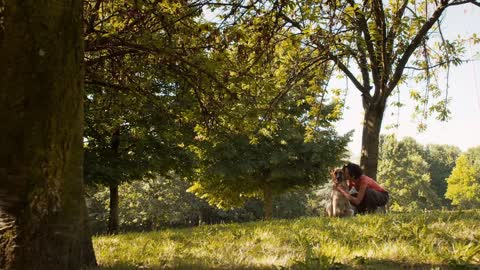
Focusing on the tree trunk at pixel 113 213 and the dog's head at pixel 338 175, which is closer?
the dog's head at pixel 338 175

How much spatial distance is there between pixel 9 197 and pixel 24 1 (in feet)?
4.73

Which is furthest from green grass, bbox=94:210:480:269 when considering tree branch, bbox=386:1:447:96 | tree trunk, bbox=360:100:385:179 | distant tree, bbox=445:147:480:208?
distant tree, bbox=445:147:480:208

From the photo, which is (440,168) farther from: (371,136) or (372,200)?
(372,200)

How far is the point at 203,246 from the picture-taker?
16.9ft

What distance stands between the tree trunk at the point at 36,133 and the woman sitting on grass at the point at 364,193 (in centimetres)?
739

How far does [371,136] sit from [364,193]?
10.9 feet

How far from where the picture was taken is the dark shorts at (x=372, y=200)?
988cm

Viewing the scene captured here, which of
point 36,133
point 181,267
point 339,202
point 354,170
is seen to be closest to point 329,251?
point 181,267

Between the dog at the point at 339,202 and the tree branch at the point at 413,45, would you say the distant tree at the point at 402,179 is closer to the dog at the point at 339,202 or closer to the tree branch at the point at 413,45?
the tree branch at the point at 413,45

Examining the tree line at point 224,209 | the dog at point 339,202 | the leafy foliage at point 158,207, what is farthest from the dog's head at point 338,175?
the leafy foliage at point 158,207

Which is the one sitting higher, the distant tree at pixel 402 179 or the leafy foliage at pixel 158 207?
the distant tree at pixel 402 179

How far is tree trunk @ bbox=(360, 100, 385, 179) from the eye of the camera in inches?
496

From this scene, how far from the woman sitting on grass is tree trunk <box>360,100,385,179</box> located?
275cm

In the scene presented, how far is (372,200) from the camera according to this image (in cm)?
991
